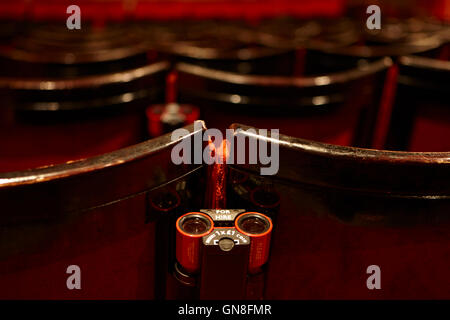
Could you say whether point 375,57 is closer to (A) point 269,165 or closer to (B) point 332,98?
(B) point 332,98

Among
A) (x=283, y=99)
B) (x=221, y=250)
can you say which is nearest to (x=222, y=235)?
(x=221, y=250)

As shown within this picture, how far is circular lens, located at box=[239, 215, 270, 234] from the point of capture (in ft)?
1.67

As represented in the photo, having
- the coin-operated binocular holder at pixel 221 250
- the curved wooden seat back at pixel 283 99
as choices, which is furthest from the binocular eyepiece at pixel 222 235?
the curved wooden seat back at pixel 283 99

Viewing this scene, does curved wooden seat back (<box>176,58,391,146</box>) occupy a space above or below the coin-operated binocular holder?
above

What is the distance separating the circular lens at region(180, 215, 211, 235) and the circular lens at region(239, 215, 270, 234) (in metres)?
0.05

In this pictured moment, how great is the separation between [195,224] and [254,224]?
0.08 metres

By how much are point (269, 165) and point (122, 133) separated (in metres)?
0.69

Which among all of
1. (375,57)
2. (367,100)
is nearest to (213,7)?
(375,57)

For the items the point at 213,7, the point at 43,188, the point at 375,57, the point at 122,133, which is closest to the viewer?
the point at 43,188

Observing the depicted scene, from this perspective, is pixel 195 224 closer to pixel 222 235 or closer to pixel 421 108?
pixel 222 235

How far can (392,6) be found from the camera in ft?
24.6

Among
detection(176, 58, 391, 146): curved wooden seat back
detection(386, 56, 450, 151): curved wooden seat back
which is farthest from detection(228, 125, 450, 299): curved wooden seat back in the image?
detection(386, 56, 450, 151): curved wooden seat back

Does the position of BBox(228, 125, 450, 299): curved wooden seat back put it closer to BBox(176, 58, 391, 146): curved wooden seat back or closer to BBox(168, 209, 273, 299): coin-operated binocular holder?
BBox(168, 209, 273, 299): coin-operated binocular holder
